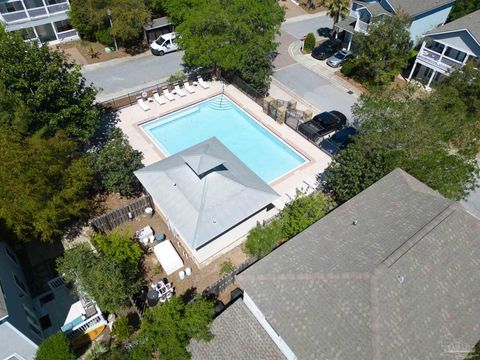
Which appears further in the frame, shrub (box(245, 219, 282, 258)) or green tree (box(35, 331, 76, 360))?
shrub (box(245, 219, 282, 258))

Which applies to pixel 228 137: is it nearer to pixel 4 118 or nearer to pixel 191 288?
pixel 191 288

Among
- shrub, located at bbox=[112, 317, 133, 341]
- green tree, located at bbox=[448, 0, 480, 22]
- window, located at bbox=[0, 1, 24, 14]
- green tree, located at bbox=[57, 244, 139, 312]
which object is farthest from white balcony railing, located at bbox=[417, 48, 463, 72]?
window, located at bbox=[0, 1, 24, 14]

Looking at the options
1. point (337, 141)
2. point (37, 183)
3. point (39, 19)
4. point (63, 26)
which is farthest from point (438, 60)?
point (39, 19)

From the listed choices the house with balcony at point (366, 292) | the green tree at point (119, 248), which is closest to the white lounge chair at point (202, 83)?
the green tree at point (119, 248)

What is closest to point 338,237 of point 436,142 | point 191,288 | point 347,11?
point 191,288

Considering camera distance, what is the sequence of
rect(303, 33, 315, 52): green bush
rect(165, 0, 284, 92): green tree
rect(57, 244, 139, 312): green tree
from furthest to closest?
rect(303, 33, 315, 52): green bush < rect(165, 0, 284, 92): green tree < rect(57, 244, 139, 312): green tree

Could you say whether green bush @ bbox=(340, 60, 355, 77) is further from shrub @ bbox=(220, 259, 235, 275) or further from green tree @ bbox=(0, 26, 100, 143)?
shrub @ bbox=(220, 259, 235, 275)
